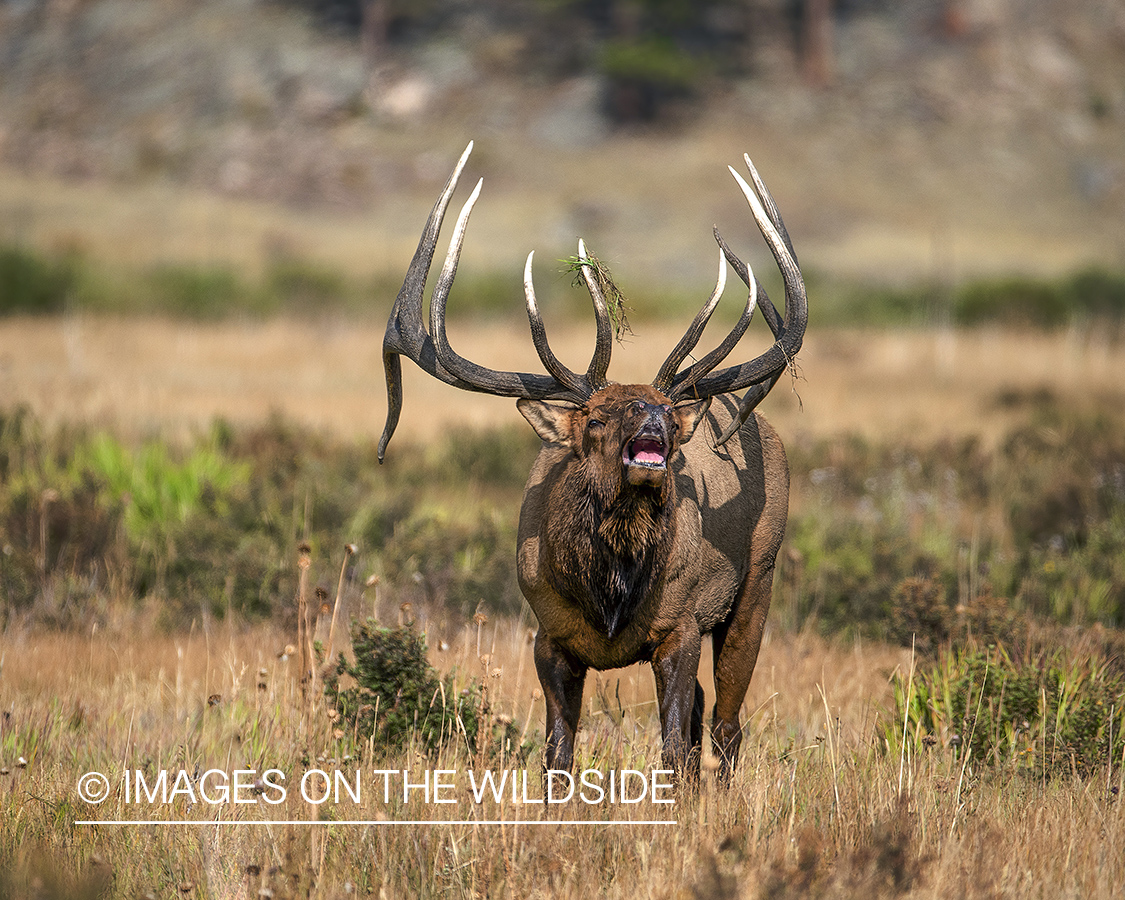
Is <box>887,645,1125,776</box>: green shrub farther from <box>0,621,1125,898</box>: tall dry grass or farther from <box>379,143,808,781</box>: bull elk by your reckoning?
<box>379,143,808,781</box>: bull elk

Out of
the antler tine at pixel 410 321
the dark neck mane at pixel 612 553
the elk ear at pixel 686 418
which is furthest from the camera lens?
the antler tine at pixel 410 321

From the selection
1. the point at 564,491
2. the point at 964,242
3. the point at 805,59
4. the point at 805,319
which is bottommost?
the point at 564,491

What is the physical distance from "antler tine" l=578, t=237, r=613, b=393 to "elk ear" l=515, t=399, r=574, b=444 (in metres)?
0.17

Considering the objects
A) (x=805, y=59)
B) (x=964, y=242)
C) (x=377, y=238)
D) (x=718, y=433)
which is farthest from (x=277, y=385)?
(x=805, y=59)

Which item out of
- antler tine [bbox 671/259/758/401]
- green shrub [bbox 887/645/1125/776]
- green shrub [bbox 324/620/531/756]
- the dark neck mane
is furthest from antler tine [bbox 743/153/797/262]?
green shrub [bbox 324/620/531/756]

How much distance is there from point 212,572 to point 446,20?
72161 mm

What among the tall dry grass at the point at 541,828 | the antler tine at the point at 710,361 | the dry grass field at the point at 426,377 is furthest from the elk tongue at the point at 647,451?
the dry grass field at the point at 426,377

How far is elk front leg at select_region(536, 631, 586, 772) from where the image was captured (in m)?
5.02

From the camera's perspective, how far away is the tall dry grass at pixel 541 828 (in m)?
4.07

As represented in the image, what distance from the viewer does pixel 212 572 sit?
8.88 m

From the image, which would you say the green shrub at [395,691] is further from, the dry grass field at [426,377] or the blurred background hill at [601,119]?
the blurred background hill at [601,119]

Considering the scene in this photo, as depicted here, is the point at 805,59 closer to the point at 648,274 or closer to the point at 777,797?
the point at 648,274

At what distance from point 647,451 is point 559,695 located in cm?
106

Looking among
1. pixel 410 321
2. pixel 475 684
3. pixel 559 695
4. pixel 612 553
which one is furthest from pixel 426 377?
pixel 612 553
